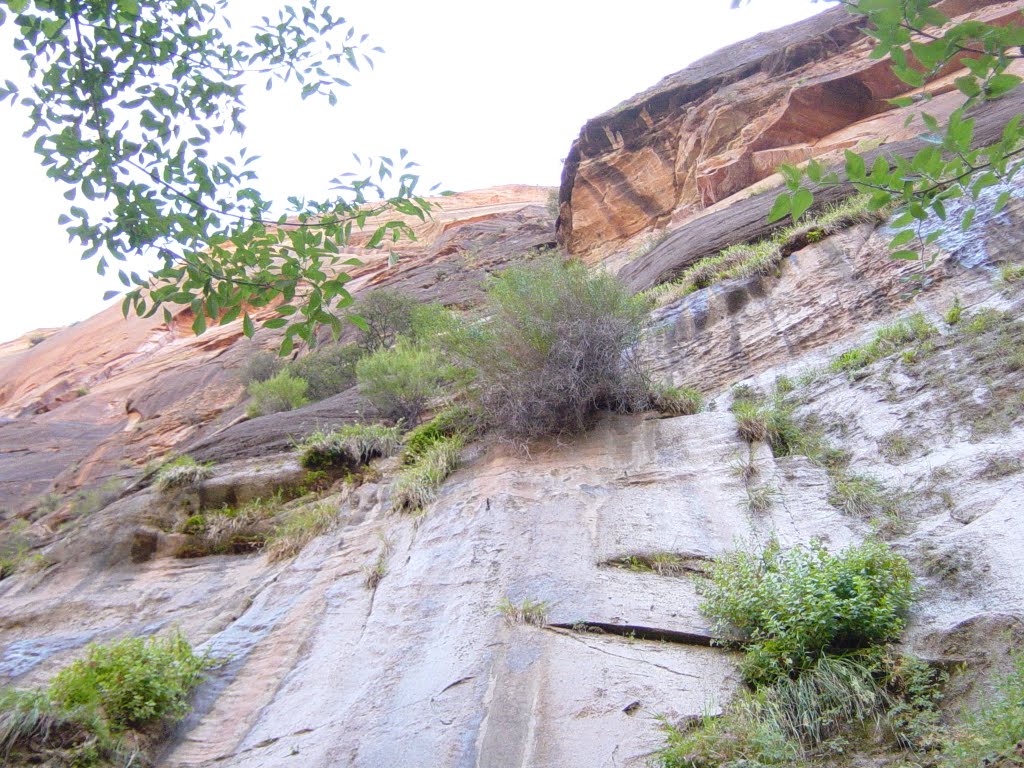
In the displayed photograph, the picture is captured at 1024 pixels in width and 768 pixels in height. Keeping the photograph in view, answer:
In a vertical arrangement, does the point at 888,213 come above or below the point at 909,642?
above

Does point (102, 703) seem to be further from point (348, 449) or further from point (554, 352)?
point (554, 352)

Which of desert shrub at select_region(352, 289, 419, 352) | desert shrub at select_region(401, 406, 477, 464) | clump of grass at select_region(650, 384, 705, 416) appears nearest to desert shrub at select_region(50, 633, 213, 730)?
desert shrub at select_region(401, 406, 477, 464)

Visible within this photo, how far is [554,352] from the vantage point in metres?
9.20

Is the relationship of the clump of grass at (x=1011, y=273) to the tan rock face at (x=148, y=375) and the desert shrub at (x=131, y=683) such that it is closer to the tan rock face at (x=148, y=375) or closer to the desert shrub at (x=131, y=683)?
the desert shrub at (x=131, y=683)

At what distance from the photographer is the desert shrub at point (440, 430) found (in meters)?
9.73

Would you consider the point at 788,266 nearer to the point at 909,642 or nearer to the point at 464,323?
the point at 464,323

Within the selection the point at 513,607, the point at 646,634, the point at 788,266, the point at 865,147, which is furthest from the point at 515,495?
the point at 865,147

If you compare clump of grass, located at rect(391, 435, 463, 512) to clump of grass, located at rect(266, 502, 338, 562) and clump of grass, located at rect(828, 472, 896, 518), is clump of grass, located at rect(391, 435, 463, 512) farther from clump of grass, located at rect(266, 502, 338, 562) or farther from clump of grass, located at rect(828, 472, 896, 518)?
clump of grass, located at rect(828, 472, 896, 518)

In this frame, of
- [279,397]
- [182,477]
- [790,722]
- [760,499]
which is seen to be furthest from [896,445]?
[279,397]

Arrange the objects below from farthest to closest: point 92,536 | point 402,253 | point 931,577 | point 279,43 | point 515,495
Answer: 1. point 402,253
2. point 92,536
3. point 515,495
4. point 279,43
5. point 931,577

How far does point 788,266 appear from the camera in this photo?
10.6 m

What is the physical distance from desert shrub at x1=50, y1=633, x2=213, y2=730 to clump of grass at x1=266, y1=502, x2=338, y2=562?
1953mm

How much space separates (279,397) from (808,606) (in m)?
11.7

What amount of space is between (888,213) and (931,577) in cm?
617
